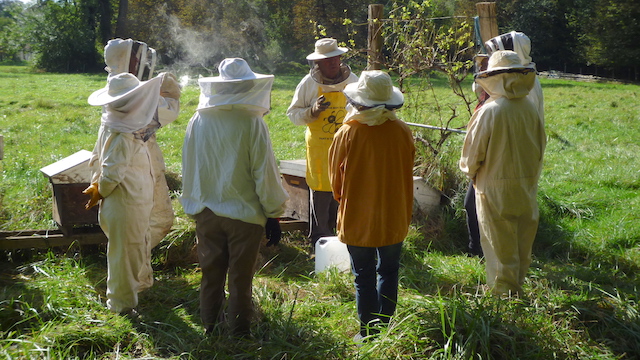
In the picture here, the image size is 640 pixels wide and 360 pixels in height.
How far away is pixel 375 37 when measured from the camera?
245 inches

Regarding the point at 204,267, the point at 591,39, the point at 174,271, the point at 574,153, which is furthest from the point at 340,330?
the point at 591,39

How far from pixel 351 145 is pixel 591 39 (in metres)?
27.0

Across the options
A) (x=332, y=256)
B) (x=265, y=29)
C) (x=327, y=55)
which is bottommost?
(x=332, y=256)

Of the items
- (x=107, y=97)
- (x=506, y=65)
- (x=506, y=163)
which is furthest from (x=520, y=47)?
(x=107, y=97)

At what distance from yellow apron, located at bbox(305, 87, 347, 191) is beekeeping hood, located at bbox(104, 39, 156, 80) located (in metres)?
1.55

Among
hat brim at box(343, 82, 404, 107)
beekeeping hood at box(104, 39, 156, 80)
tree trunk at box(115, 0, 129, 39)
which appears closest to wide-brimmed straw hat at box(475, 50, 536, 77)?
hat brim at box(343, 82, 404, 107)

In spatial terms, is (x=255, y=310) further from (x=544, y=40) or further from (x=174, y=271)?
(x=544, y=40)

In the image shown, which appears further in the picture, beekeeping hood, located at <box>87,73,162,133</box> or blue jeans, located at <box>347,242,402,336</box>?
beekeeping hood, located at <box>87,73,162,133</box>

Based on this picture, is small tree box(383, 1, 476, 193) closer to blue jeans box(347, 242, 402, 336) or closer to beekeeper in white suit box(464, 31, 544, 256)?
beekeeper in white suit box(464, 31, 544, 256)

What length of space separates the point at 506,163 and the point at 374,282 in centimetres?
128

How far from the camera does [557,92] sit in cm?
1836

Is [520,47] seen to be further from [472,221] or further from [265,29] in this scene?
[265,29]

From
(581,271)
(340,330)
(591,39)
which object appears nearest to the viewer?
(340,330)

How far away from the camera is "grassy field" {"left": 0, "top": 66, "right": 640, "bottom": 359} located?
11.0ft
